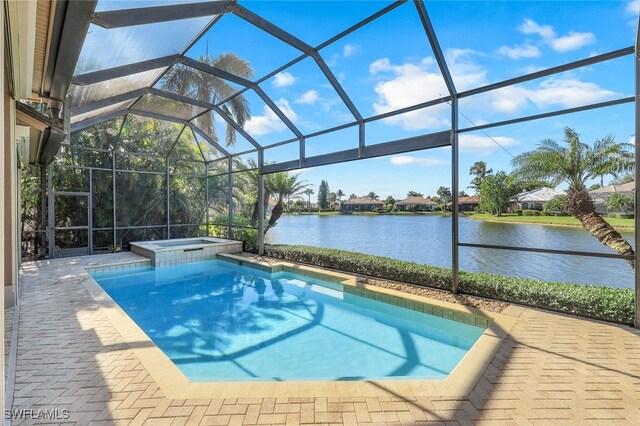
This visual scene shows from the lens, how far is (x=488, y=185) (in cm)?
673

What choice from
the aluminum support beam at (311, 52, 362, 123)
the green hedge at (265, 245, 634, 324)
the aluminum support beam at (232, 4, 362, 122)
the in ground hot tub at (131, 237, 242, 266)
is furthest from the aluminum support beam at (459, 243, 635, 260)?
the in ground hot tub at (131, 237, 242, 266)

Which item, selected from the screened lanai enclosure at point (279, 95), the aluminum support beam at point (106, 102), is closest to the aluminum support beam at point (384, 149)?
the screened lanai enclosure at point (279, 95)

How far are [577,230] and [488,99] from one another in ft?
9.17

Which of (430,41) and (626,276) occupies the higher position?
(430,41)

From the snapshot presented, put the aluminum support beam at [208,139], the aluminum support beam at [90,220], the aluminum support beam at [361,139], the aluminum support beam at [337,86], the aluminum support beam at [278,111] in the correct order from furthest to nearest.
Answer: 1. the aluminum support beam at [208,139]
2. the aluminum support beam at [90,220]
3. the aluminum support beam at [278,111]
4. the aluminum support beam at [361,139]
5. the aluminum support beam at [337,86]

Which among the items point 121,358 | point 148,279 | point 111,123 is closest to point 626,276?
point 121,358

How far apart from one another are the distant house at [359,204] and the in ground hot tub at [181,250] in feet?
68.1

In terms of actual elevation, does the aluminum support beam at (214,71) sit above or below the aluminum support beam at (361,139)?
above

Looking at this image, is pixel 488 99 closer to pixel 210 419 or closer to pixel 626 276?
pixel 626 276

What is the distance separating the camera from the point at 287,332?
502 cm

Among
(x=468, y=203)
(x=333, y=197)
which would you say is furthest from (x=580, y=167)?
(x=333, y=197)

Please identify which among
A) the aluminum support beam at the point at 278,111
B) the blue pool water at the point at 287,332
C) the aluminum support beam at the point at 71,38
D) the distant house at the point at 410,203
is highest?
the aluminum support beam at the point at 278,111

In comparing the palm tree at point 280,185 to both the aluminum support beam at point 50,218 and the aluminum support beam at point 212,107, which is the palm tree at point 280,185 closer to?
the aluminum support beam at point 212,107

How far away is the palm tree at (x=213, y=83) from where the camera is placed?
6.85m
